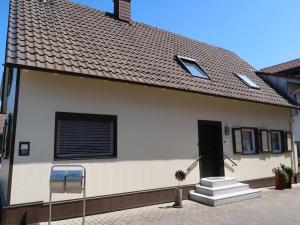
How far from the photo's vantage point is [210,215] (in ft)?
23.6

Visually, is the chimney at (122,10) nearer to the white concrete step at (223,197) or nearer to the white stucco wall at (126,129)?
the white stucco wall at (126,129)

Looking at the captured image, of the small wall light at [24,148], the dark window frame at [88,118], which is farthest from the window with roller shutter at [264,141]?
the small wall light at [24,148]

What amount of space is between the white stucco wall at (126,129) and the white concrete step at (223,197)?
73 centimetres

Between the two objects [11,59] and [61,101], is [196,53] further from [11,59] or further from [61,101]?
[11,59]

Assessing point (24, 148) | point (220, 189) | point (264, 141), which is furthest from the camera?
point (264, 141)

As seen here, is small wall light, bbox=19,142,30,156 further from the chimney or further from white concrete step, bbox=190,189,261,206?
the chimney

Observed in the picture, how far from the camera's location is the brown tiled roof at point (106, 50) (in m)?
7.40

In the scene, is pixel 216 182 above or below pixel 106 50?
below

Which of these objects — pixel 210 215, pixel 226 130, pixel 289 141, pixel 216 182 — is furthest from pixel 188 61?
pixel 210 215

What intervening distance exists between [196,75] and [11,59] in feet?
20.8

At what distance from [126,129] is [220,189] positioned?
134 inches

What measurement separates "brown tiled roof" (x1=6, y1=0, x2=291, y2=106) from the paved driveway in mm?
3480

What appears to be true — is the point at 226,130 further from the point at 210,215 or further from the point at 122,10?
the point at 122,10

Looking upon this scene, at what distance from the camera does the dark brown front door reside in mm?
10297
